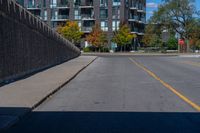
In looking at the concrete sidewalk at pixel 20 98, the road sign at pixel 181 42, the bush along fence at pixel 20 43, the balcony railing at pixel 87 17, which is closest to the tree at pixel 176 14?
the road sign at pixel 181 42

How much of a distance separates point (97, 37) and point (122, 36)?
19.9 ft

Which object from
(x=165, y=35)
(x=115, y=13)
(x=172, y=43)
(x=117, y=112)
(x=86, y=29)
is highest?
(x=115, y=13)

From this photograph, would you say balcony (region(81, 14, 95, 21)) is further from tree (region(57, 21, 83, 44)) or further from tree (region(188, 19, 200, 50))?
tree (region(188, 19, 200, 50))

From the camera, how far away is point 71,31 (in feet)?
355

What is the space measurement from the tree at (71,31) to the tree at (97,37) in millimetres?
2602

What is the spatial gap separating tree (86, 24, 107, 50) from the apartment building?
592 centimetres

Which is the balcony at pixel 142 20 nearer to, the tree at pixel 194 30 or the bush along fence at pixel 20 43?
the tree at pixel 194 30

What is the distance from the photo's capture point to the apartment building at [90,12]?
4540 inches

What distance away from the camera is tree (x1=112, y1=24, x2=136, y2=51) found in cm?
10875

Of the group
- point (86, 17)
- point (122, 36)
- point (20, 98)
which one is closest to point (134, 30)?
point (86, 17)

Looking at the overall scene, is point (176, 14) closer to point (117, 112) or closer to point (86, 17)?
point (86, 17)

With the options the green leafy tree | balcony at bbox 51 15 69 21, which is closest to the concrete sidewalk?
balcony at bbox 51 15 69 21

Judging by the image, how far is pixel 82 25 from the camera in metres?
119
